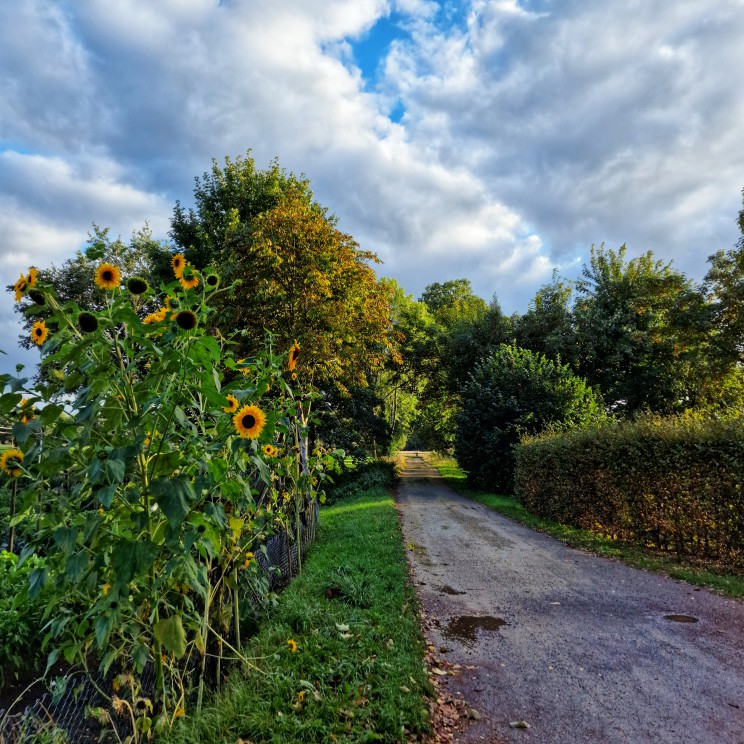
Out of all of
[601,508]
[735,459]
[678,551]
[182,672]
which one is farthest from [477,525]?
[182,672]

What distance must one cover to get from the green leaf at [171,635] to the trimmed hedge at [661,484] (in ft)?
25.8

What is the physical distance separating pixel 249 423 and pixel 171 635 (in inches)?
37.4

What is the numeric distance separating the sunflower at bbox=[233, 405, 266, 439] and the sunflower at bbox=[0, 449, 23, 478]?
968 millimetres

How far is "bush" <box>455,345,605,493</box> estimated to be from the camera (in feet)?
51.3

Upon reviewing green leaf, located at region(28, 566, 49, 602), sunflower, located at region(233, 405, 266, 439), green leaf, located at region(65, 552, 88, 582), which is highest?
sunflower, located at region(233, 405, 266, 439)

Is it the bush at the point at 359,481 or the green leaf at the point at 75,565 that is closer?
the green leaf at the point at 75,565

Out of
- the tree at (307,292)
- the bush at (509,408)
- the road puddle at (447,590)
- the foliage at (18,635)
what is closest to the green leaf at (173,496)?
the foliage at (18,635)

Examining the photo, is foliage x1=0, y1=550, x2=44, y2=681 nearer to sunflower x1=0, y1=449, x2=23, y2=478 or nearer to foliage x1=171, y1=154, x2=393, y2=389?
sunflower x1=0, y1=449, x2=23, y2=478

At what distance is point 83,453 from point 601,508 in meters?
9.77

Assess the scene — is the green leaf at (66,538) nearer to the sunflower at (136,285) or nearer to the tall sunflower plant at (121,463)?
the tall sunflower plant at (121,463)

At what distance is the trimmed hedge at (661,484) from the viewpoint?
7059 millimetres

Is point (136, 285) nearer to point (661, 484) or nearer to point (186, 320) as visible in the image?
point (186, 320)

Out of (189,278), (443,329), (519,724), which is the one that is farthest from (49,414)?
(443,329)

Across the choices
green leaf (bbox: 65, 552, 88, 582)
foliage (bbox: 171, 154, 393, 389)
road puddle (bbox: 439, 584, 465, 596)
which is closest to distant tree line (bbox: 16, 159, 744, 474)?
foliage (bbox: 171, 154, 393, 389)
